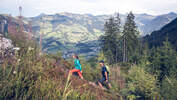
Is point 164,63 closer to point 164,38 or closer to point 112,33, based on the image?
point 112,33

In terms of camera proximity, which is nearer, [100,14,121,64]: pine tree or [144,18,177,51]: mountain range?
[100,14,121,64]: pine tree

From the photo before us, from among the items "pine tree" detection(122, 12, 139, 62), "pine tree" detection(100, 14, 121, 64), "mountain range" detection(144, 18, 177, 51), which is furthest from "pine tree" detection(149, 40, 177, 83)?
"mountain range" detection(144, 18, 177, 51)

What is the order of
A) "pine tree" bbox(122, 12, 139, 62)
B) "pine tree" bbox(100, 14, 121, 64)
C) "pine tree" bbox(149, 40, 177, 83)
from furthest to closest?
1. "pine tree" bbox(100, 14, 121, 64)
2. "pine tree" bbox(122, 12, 139, 62)
3. "pine tree" bbox(149, 40, 177, 83)

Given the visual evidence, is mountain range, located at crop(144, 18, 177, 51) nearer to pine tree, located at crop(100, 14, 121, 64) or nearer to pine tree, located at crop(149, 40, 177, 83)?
pine tree, located at crop(100, 14, 121, 64)

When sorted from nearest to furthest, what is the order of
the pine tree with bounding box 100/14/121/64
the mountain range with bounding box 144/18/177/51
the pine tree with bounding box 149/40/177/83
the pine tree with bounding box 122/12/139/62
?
the pine tree with bounding box 149/40/177/83 → the pine tree with bounding box 122/12/139/62 → the pine tree with bounding box 100/14/121/64 → the mountain range with bounding box 144/18/177/51

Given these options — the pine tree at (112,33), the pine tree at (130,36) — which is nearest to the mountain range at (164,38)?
the pine tree at (130,36)

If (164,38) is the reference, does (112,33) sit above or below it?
above

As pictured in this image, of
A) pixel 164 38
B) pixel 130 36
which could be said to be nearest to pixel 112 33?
pixel 130 36

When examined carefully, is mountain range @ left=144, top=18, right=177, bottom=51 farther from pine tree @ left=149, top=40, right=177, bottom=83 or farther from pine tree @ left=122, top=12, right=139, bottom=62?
pine tree @ left=149, top=40, right=177, bottom=83

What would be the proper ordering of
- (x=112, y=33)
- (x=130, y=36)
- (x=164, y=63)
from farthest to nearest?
1. (x=112, y=33)
2. (x=130, y=36)
3. (x=164, y=63)

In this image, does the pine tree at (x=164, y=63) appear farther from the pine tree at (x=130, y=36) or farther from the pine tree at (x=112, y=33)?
the pine tree at (x=112, y=33)

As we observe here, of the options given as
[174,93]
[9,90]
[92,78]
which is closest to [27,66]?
[9,90]

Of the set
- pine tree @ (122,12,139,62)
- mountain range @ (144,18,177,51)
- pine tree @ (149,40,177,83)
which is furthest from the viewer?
mountain range @ (144,18,177,51)

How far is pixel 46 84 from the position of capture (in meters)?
3.20
